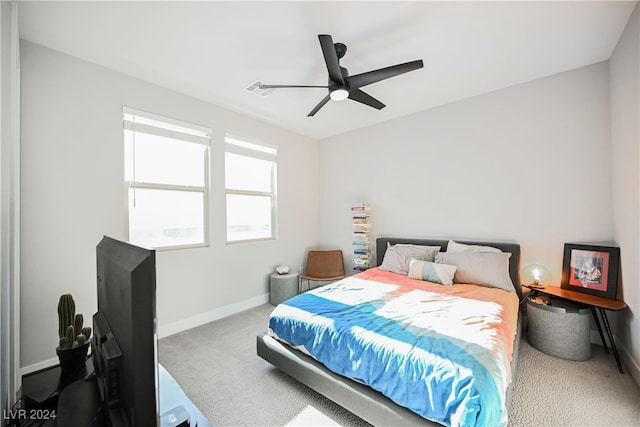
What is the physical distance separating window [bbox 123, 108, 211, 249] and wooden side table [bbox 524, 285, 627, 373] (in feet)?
12.5

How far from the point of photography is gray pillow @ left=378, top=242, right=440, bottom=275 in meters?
3.21

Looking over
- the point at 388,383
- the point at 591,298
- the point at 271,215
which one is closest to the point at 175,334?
the point at 271,215

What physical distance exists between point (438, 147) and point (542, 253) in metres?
1.71

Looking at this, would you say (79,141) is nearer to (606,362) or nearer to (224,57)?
(224,57)

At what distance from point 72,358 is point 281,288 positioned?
2.40 meters

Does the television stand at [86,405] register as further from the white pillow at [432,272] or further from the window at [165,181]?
the white pillow at [432,272]

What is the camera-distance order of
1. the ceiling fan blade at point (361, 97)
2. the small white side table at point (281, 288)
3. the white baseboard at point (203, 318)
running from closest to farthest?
the white baseboard at point (203, 318) < the ceiling fan blade at point (361, 97) < the small white side table at point (281, 288)

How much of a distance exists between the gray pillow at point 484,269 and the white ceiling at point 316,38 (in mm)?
1933

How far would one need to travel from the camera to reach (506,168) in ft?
9.75

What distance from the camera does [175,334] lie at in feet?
9.37

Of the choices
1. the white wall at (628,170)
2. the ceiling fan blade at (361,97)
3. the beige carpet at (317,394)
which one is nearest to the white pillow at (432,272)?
the beige carpet at (317,394)

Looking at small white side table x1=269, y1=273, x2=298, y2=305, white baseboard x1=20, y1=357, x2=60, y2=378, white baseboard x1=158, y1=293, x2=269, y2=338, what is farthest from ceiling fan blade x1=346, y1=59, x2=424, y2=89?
white baseboard x1=20, y1=357, x2=60, y2=378

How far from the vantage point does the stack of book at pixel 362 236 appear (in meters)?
4.03

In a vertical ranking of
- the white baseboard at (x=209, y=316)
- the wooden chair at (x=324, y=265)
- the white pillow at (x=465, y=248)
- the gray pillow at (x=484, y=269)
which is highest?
the white pillow at (x=465, y=248)
